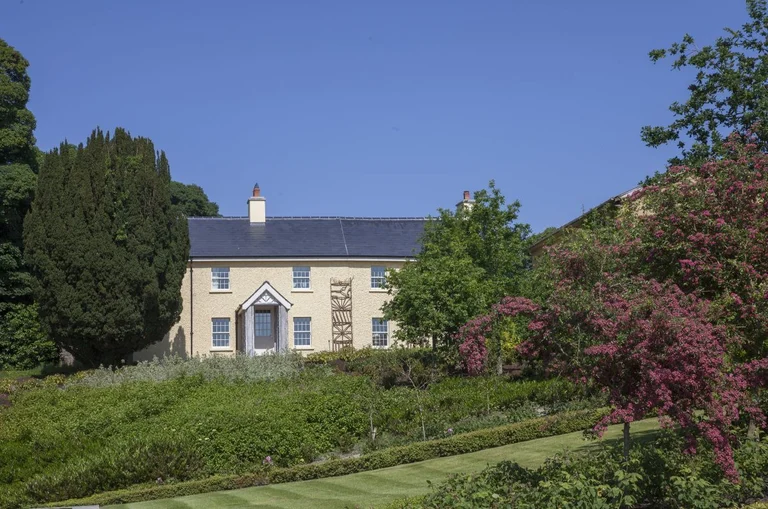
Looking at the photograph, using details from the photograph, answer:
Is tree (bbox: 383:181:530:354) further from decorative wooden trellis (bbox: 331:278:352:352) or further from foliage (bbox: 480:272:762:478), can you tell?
foliage (bbox: 480:272:762:478)

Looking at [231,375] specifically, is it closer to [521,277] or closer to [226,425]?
[226,425]

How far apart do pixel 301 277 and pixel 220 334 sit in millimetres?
4903

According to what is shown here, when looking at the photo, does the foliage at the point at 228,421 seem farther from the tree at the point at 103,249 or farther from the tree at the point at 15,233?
the tree at the point at 15,233

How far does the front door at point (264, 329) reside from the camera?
46656 millimetres

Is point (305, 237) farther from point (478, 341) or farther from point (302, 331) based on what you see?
point (478, 341)

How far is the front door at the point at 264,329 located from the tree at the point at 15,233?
9.51 m

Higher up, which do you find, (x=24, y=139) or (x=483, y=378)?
(x=24, y=139)

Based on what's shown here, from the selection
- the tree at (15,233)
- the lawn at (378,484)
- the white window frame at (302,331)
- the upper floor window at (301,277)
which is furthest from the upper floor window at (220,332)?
the lawn at (378,484)

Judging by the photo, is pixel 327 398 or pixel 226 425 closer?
pixel 226 425

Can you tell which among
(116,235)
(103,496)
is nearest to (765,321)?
(103,496)

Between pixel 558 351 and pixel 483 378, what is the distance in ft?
51.4

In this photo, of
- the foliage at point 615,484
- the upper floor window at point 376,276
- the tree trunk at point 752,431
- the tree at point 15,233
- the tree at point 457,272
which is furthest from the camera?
the upper floor window at point 376,276

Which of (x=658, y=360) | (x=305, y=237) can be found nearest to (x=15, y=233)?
(x=305, y=237)

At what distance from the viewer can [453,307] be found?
109ft
